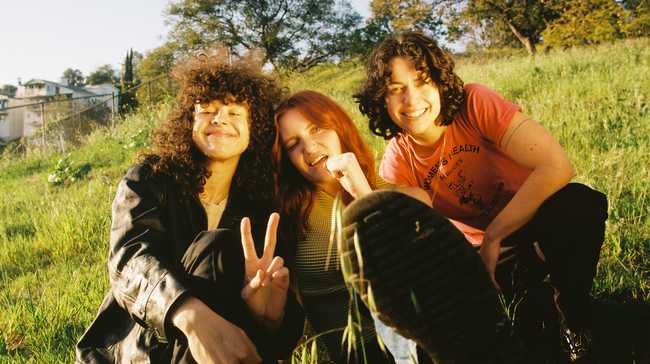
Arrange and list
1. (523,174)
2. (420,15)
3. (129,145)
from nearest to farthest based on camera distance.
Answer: (523,174)
(129,145)
(420,15)

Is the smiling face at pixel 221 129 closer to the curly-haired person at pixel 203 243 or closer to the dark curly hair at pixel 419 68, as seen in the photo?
the curly-haired person at pixel 203 243

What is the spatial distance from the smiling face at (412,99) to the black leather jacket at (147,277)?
0.75 metres

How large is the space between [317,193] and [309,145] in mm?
235

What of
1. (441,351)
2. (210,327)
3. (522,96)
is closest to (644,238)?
(441,351)

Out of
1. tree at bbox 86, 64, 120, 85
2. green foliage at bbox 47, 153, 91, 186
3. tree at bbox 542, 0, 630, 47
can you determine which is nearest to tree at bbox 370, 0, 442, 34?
tree at bbox 542, 0, 630, 47

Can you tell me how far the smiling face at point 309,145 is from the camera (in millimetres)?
2047

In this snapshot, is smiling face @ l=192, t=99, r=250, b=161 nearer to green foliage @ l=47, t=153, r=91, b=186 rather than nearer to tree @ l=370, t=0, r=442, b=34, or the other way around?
green foliage @ l=47, t=153, r=91, b=186

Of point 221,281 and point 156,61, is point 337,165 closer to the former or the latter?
point 221,281

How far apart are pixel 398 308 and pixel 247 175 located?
129 centimetres

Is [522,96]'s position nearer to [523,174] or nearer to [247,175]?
[523,174]

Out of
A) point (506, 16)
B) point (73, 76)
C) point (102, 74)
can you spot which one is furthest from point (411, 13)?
point (73, 76)

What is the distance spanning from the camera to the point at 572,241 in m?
1.71

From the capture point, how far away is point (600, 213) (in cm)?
173

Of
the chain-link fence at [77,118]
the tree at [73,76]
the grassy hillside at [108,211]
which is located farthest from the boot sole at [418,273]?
the tree at [73,76]
